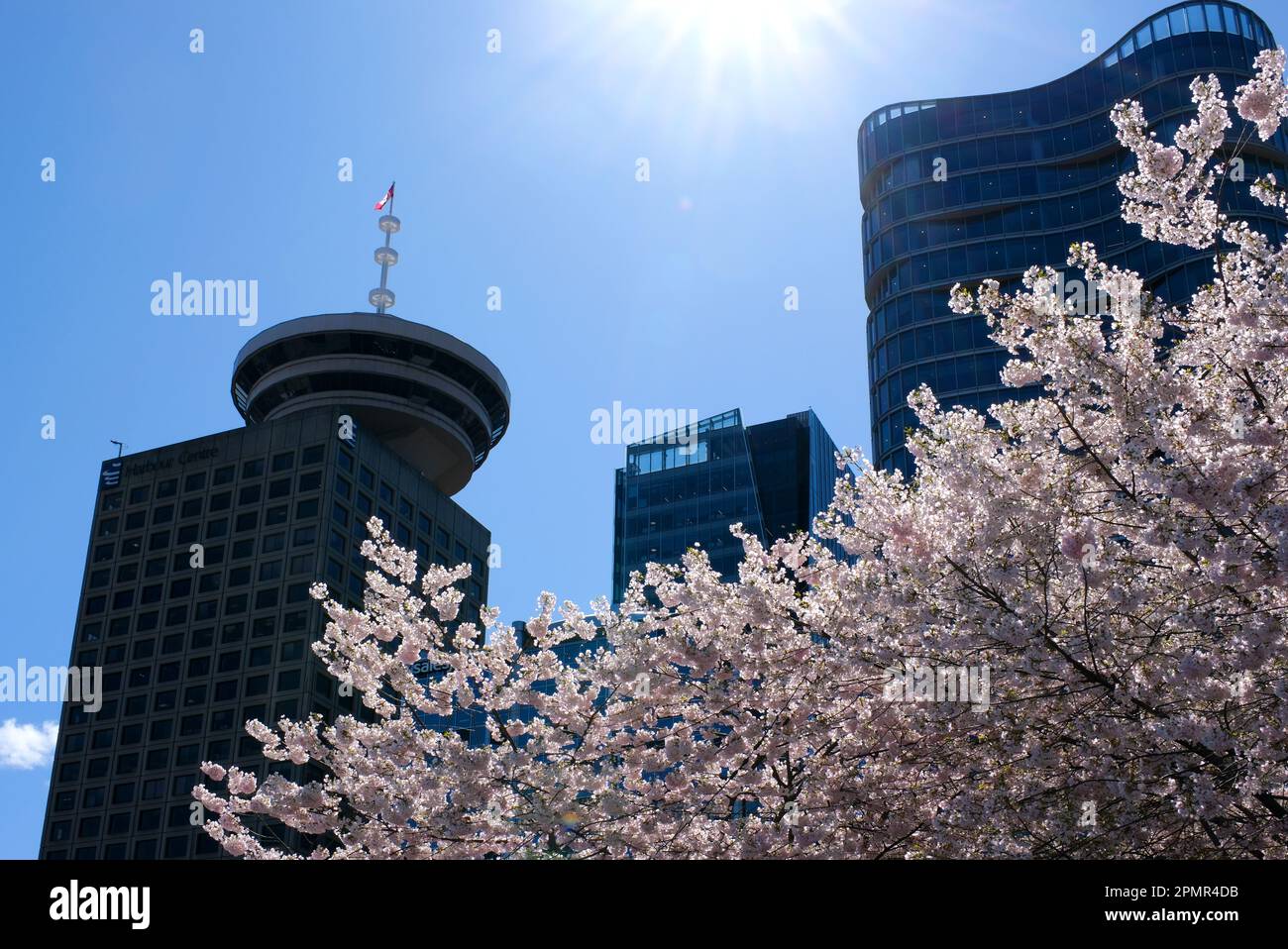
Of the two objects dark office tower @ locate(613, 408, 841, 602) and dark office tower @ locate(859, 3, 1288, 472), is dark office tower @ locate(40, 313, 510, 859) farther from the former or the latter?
dark office tower @ locate(859, 3, 1288, 472)

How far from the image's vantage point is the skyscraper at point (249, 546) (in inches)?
4518

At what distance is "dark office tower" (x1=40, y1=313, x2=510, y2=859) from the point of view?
115 m

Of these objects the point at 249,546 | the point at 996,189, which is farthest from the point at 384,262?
the point at 996,189

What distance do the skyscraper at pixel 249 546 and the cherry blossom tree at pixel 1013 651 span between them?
94.3 m

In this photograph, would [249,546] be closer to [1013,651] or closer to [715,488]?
[715,488]

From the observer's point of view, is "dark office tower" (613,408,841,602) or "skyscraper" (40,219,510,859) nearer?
"skyscraper" (40,219,510,859)

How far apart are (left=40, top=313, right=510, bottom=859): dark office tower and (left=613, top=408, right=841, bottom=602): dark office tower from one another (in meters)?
21.5

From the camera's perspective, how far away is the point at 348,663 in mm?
18625

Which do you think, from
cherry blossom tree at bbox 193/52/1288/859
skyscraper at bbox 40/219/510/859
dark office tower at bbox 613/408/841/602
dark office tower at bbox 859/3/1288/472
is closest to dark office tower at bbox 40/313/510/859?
skyscraper at bbox 40/219/510/859

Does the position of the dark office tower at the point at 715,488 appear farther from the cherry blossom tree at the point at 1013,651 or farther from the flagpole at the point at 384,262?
the cherry blossom tree at the point at 1013,651

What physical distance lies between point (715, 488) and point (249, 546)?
152 ft

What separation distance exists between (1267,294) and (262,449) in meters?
126

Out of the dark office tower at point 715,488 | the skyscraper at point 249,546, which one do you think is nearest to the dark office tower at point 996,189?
the dark office tower at point 715,488

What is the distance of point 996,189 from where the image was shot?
307 ft
